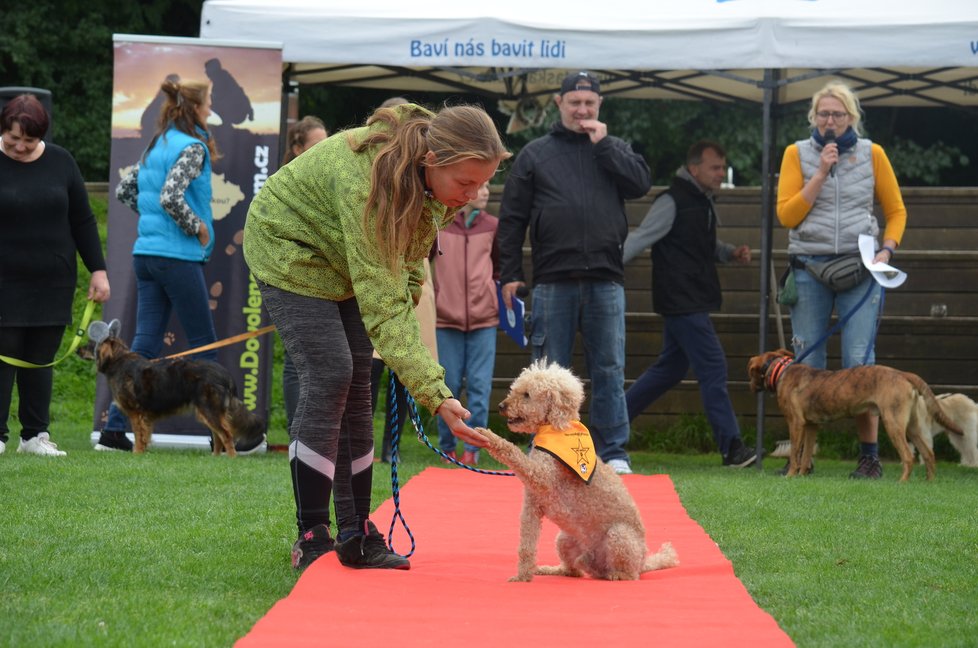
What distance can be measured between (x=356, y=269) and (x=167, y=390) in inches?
Result: 175

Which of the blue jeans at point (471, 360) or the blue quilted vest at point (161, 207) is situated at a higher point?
the blue quilted vest at point (161, 207)

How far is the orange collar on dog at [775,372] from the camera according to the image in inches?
332

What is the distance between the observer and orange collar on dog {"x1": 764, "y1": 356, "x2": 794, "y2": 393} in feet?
27.7

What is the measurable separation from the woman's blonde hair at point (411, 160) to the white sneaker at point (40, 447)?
435 cm

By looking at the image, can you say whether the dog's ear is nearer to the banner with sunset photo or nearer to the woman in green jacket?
the banner with sunset photo

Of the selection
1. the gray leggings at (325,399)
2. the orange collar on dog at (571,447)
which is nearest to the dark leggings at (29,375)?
the gray leggings at (325,399)

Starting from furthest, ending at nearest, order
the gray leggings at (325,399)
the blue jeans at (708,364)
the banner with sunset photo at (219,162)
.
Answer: the blue jeans at (708,364) → the banner with sunset photo at (219,162) → the gray leggings at (325,399)

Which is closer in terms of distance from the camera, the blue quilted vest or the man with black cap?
the man with black cap

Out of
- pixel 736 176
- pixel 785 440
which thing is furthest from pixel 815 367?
pixel 736 176

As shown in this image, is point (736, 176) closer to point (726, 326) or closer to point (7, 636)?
point (726, 326)

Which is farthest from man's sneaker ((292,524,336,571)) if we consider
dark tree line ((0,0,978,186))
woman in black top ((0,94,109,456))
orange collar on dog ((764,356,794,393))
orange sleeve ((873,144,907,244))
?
dark tree line ((0,0,978,186))

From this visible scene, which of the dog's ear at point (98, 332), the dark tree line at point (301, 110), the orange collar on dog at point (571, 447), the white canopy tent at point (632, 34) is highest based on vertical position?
the dark tree line at point (301, 110)

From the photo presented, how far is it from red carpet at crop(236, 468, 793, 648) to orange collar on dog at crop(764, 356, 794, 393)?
2.94 metres

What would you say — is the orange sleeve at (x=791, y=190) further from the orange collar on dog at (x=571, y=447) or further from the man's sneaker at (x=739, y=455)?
the orange collar on dog at (x=571, y=447)
